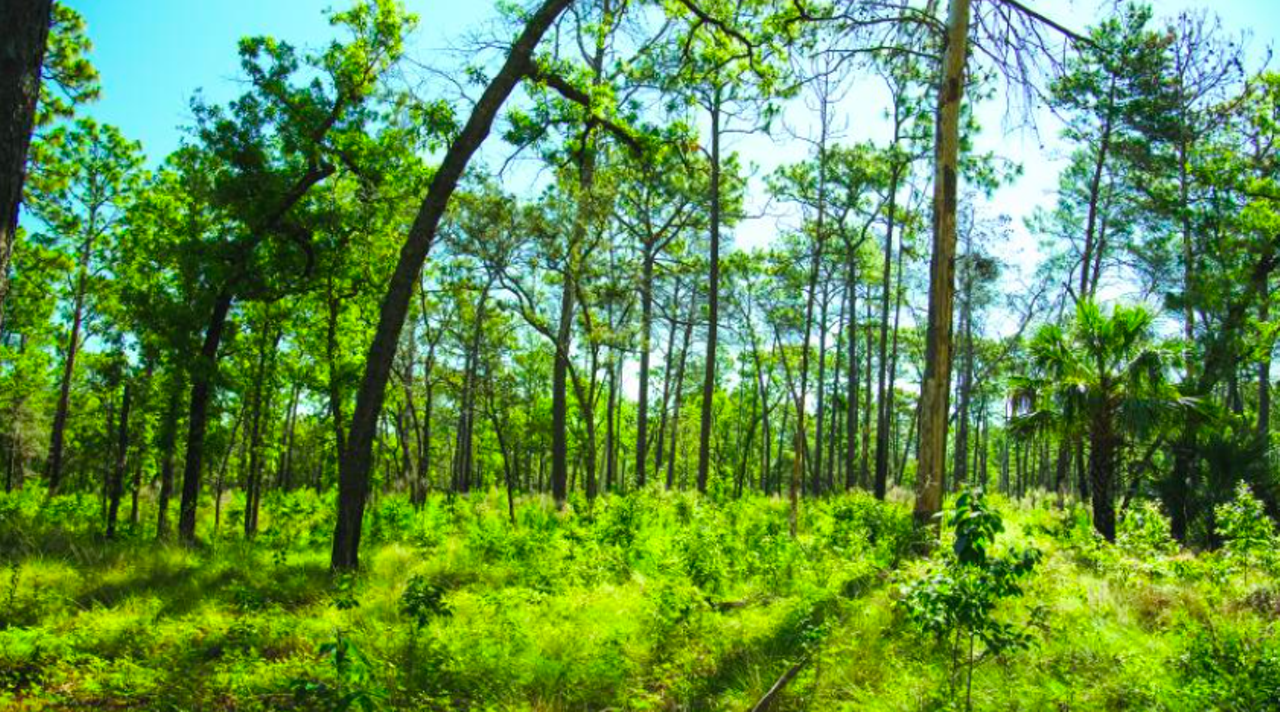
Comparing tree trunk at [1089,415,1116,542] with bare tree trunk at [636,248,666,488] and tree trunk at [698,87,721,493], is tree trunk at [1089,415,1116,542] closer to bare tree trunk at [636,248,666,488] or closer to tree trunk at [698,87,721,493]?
tree trunk at [698,87,721,493]

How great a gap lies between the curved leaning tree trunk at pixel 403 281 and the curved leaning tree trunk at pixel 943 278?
438 centimetres

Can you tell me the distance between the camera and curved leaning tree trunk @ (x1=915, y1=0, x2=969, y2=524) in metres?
8.20

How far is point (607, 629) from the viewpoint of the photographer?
6074 mm

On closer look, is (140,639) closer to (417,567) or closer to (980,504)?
(417,567)

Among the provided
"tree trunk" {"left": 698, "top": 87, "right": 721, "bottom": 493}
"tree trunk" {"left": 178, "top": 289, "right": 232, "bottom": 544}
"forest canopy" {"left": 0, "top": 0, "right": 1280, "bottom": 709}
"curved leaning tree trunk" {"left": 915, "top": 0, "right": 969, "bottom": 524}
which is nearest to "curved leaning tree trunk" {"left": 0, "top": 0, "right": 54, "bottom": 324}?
"forest canopy" {"left": 0, "top": 0, "right": 1280, "bottom": 709}

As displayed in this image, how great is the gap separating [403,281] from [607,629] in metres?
3.82

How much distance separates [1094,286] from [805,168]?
377 inches

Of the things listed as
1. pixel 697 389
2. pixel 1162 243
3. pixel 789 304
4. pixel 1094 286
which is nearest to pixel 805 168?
pixel 789 304

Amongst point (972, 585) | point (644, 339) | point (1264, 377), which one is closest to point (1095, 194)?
point (1264, 377)

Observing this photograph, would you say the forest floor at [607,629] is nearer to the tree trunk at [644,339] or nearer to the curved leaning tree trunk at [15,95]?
the curved leaning tree trunk at [15,95]

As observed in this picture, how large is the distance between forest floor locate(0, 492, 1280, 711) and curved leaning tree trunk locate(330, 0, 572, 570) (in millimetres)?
684

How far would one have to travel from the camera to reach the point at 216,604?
21.3 feet

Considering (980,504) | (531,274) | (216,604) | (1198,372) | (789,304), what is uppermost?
(789,304)

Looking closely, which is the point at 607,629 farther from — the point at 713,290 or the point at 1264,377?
the point at 1264,377
